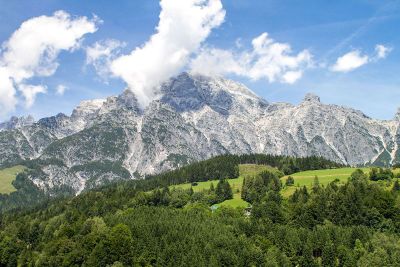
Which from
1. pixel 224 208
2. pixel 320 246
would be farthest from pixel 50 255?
pixel 320 246

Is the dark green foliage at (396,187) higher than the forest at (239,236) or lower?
higher

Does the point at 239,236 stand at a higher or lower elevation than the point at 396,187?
lower

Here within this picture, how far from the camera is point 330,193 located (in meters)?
180

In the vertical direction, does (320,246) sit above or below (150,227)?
below

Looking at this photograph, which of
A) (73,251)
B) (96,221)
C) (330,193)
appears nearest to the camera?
(73,251)

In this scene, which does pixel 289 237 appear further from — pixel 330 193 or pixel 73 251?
pixel 73 251

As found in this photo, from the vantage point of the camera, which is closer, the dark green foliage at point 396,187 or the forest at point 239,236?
the forest at point 239,236

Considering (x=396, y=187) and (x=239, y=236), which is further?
(x=396, y=187)

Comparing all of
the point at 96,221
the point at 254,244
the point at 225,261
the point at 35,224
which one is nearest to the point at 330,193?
the point at 254,244

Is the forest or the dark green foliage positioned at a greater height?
the dark green foliage

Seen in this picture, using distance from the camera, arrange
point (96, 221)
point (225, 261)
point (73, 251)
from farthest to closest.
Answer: point (96, 221) → point (73, 251) → point (225, 261)

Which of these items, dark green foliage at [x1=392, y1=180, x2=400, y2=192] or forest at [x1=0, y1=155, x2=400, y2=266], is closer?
forest at [x1=0, y1=155, x2=400, y2=266]

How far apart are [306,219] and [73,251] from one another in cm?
8642

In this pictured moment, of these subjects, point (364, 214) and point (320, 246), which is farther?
point (364, 214)
